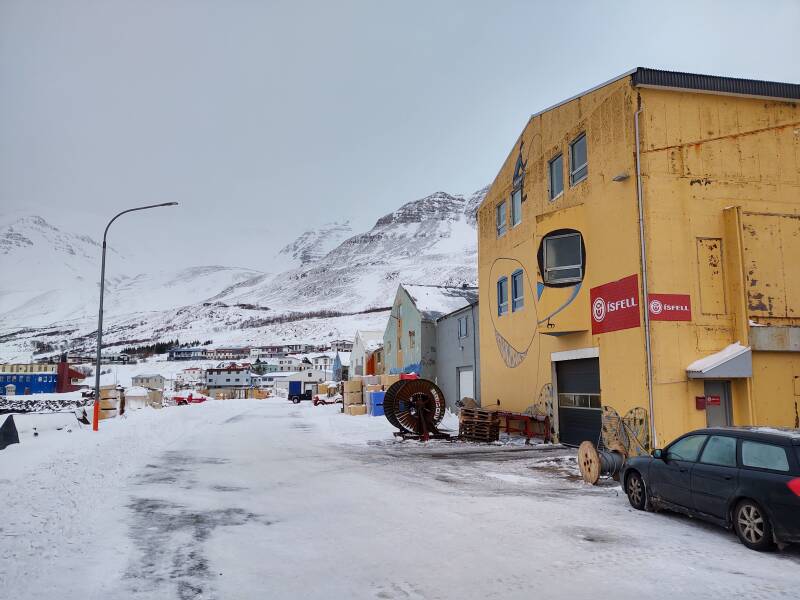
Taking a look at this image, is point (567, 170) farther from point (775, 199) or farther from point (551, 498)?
point (551, 498)

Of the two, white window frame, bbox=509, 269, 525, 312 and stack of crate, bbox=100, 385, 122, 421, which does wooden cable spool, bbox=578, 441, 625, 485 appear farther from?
stack of crate, bbox=100, 385, 122, 421

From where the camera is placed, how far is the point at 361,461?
49.5 ft

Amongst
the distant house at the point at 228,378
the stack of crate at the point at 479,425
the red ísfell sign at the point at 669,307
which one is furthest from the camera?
the distant house at the point at 228,378

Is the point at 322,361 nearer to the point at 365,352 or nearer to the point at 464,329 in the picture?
the point at 365,352

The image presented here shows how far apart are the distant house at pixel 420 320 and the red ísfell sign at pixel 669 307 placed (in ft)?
64.6

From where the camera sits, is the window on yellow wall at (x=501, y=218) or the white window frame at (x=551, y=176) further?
the window on yellow wall at (x=501, y=218)

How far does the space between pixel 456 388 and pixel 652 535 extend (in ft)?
78.8

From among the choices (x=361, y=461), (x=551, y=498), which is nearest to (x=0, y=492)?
(x=361, y=461)

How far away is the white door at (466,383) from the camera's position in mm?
29352

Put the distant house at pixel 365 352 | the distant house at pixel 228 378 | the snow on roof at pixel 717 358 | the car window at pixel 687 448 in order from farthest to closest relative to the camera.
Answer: the distant house at pixel 228 378
the distant house at pixel 365 352
the snow on roof at pixel 717 358
the car window at pixel 687 448

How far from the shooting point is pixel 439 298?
126 feet

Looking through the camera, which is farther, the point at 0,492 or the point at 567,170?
the point at 567,170

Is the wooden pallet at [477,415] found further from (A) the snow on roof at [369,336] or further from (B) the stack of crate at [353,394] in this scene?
(A) the snow on roof at [369,336]

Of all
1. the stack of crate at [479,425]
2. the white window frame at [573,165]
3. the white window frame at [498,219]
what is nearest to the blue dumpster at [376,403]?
the white window frame at [498,219]
